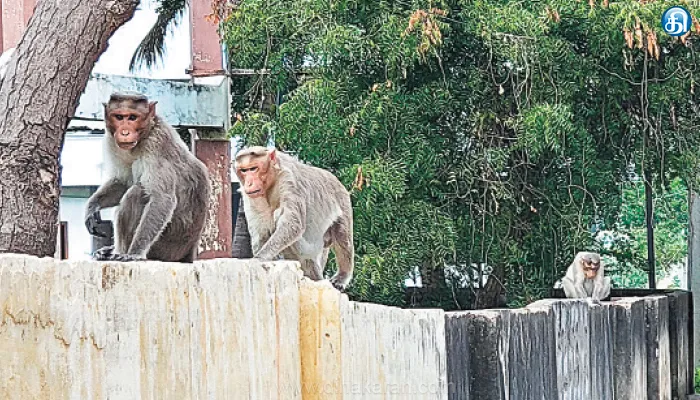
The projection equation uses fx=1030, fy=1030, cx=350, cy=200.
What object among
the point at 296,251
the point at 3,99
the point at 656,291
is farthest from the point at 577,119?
the point at 3,99

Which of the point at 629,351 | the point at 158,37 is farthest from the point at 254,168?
the point at 158,37

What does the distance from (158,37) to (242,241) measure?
753 centimetres

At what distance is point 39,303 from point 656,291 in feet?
24.2

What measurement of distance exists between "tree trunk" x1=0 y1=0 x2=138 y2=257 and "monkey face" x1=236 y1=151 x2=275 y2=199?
1.18 metres

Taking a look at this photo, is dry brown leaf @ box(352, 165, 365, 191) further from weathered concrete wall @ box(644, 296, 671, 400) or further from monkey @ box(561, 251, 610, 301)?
weathered concrete wall @ box(644, 296, 671, 400)

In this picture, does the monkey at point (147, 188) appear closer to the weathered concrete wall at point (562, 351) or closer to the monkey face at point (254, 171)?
the monkey face at point (254, 171)

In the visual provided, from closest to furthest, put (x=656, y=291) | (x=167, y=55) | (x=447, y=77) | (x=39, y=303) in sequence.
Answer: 1. (x=39, y=303)
2. (x=656, y=291)
3. (x=447, y=77)
4. (x=167, y=55)

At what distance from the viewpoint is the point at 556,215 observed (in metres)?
9.57

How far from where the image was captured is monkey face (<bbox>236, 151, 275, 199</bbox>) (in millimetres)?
5047

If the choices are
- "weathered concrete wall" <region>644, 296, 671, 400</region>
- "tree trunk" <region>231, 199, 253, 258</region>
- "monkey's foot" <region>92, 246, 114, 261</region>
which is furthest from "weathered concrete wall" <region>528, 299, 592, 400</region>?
"tree trunk" <region>231, 199, 253, 258</region>

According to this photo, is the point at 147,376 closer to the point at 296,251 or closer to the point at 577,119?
the point at 296,251

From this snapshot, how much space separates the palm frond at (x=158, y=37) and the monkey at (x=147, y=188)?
7.32 m

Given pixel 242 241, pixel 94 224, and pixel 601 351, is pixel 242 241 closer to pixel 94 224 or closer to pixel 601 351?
pixel 94 224

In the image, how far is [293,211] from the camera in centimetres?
516
